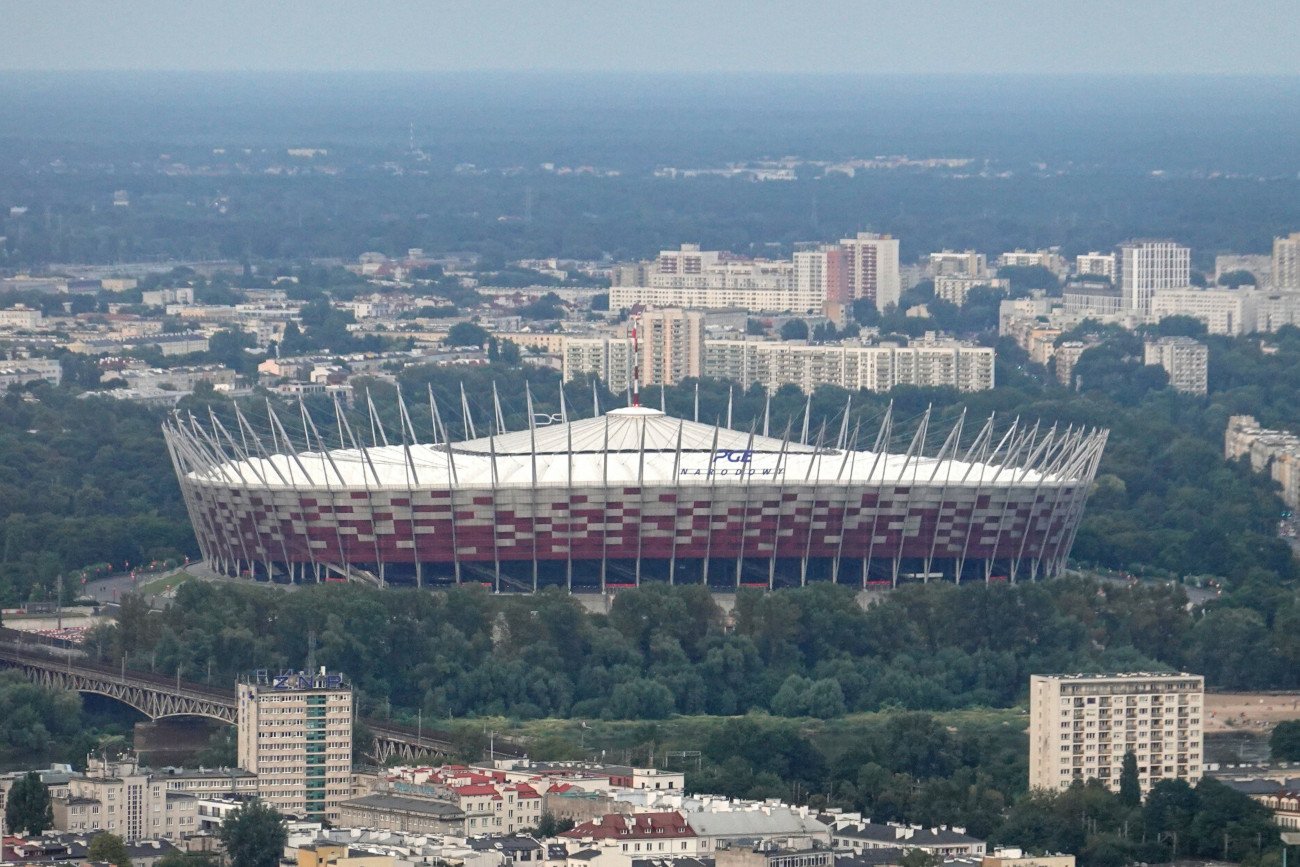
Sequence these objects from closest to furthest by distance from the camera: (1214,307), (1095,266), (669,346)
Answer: (669,346)
(1214,307)
(1095,266)

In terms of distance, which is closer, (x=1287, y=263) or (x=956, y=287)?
(x=956, y=287)

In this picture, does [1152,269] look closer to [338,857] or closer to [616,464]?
[616,464]

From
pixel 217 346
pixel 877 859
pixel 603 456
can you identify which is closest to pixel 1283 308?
pixel 217 346

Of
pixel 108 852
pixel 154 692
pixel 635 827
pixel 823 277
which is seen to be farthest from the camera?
pixel 823 277

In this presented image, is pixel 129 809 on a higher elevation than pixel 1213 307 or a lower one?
higher

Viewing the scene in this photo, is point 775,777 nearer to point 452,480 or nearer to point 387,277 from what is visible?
point 452,480

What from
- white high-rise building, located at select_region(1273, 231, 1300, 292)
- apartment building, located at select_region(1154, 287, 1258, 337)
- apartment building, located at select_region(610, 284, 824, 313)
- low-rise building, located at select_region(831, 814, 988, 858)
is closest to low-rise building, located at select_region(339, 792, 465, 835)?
low-rise building, located at select_region(831, 814, 988, 858)

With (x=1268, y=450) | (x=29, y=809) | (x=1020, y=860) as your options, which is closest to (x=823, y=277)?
(x=1268, y=450)

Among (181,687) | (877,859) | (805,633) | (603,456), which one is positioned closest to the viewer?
(877,859)
